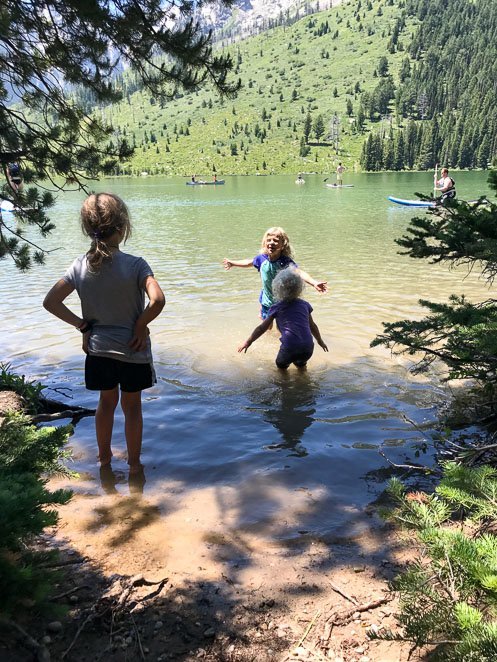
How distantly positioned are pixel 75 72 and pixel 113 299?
360 cm

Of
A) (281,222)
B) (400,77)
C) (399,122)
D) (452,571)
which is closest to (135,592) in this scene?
(452,571)

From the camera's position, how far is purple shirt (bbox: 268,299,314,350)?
21.7 feet

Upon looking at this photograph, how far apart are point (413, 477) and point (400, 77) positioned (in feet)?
706

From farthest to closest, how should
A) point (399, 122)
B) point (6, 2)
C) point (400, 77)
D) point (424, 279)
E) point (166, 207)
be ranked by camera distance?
point (400, 77), point (399, 122), point (166, 207), point (424, 279), point (6, 2)

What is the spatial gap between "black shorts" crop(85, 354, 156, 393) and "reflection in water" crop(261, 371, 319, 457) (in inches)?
66.0

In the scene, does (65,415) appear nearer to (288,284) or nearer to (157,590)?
(288,284)

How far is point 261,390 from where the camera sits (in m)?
6.89

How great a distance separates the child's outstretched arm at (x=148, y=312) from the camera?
4078 millimetres

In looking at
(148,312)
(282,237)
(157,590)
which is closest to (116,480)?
(148,312)

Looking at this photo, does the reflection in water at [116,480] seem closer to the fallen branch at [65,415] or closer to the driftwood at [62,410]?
the fallen branch at [65,415]

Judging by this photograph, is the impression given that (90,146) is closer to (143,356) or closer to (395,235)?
(143,356)

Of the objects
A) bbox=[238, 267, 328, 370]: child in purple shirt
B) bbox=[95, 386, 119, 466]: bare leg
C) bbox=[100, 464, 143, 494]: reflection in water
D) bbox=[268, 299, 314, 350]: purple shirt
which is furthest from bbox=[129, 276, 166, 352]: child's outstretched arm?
bbox=[268, 299, 314, 350]: purple shirt

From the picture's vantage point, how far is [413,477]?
452 cm

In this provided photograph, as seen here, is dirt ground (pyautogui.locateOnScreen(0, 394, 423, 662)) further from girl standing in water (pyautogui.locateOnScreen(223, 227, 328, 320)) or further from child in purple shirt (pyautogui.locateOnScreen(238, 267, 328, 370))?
girl standing in water (pyautogui.locateOnScreen(223, 227, 328, 320))
